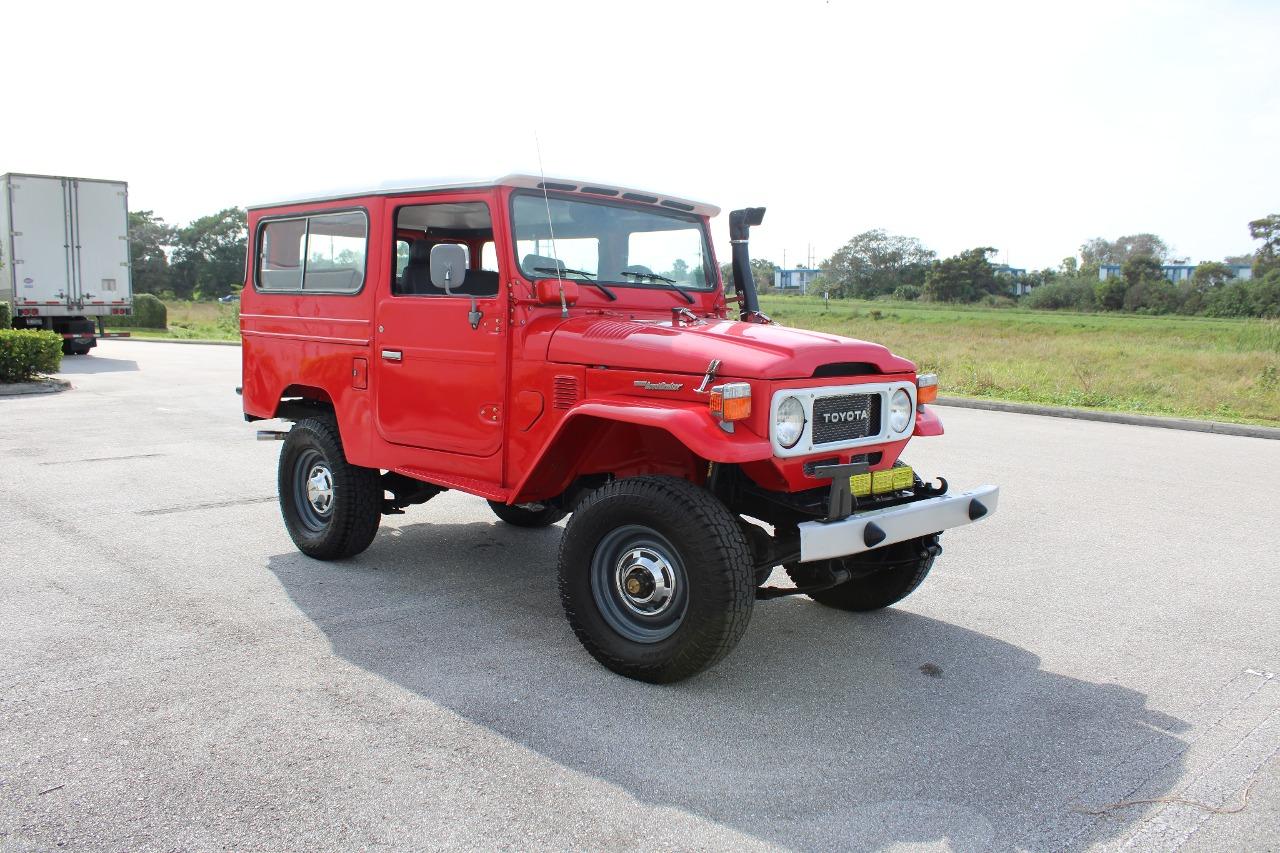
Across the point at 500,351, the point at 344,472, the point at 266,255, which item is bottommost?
the point at 344,472

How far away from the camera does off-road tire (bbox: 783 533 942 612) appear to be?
469cm

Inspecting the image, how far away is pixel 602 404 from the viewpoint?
166 inches

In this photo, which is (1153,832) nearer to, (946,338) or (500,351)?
(500,351)

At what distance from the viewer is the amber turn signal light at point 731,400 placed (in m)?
3.86

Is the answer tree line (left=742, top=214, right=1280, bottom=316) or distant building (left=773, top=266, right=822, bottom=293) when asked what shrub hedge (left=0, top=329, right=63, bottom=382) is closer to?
tree line (left=742, top=214, right=1280, bottom=316)

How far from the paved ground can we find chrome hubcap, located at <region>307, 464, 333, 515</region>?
1.32ft

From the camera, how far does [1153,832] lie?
10.3 ft

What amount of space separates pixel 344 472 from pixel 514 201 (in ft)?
6.59

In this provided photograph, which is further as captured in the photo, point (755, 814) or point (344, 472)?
point (344, 472)

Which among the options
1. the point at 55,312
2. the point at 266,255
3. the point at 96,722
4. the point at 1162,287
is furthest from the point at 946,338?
the point at 1162,287

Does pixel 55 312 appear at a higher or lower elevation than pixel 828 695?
higher

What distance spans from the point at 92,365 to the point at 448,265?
1848 cm

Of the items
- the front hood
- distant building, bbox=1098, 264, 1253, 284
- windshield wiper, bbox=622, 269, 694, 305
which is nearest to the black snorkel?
windshield wiper, bbox=622, 269, 694, 305

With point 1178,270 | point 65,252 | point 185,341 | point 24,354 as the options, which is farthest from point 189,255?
point 1178,270
